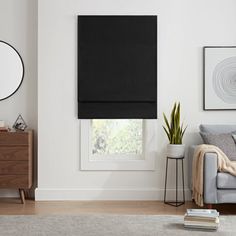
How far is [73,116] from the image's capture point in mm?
5293

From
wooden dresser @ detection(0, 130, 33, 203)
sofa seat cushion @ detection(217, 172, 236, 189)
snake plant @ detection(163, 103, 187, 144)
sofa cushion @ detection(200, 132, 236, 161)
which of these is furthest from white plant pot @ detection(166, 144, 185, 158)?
wooden dresser @ detection(0, 130, 33, 203)

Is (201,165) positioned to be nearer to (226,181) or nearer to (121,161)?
(226,181)

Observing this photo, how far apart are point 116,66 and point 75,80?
505mm

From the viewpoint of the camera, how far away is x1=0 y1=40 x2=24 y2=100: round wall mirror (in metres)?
5.38

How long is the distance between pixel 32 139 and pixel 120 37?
1571mm

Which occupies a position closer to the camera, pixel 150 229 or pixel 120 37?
pixel 150 229

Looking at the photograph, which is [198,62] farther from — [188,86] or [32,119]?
[32,119]

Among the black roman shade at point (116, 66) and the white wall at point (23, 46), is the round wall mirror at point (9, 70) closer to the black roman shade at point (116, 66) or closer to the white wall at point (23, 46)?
the white wall at point (23, 46)

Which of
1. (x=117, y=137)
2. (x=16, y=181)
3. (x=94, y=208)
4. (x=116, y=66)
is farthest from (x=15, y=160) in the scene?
(x=116, y=66)

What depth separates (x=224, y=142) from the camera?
4.84m

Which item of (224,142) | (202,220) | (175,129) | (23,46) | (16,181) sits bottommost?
(202,220)

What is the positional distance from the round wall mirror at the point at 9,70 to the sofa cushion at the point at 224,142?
2.28 m

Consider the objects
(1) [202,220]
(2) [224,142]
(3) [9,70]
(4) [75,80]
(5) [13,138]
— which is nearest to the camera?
(1) [202,220]

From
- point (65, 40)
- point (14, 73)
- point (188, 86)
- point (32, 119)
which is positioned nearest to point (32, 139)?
point (32, 119)
